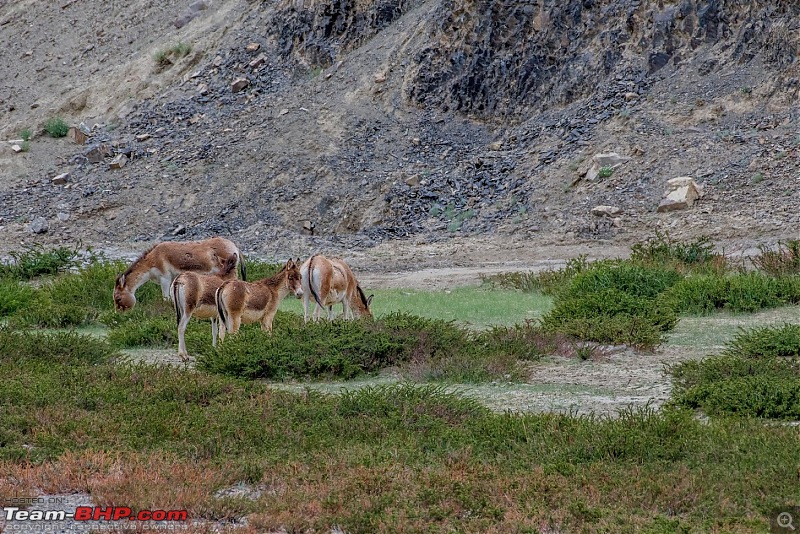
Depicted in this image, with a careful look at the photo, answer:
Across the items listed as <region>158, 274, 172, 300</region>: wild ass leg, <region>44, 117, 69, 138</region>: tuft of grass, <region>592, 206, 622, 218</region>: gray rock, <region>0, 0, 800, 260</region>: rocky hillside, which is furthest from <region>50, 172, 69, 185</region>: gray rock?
<region>158, 274, 172, 300</region>: wild ass leg

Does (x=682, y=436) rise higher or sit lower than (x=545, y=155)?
higher

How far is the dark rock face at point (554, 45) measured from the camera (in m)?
32.2

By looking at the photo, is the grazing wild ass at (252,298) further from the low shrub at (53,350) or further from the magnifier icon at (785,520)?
the magnifier icon at (785,520)

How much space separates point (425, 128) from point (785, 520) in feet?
94.7

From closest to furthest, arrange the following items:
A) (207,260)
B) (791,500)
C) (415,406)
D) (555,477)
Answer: (791,500) → (555,477) → (415,406) → (207,260)

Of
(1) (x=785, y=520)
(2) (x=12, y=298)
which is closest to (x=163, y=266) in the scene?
(2) (x=12, y=298)

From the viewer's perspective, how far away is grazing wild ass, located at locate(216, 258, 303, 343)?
1320cm

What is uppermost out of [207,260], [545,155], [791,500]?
[791,500]

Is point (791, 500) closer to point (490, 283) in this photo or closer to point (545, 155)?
point (490, 283)

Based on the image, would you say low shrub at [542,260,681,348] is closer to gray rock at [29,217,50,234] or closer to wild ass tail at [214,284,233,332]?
wild ass tail at [214,284,233,332]

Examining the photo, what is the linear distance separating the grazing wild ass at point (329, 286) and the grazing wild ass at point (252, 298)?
0.45m

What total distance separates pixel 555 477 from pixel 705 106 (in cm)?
2500

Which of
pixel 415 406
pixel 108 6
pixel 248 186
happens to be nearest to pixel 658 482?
pixel 415 406

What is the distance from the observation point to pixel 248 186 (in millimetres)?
34000
